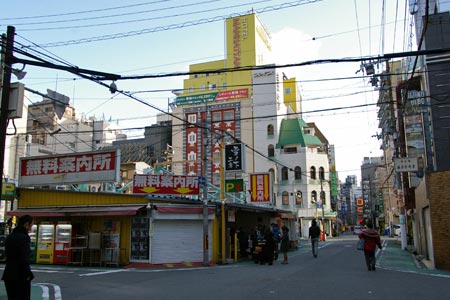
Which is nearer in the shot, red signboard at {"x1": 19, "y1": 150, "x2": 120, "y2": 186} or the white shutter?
the white shutter

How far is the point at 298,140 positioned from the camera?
65875mm

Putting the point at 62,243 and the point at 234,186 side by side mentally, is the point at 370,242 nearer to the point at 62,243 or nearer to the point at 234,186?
the point at 234,186

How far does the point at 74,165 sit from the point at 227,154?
819cm

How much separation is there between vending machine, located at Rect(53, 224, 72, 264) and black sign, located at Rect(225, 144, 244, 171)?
895 centimetres


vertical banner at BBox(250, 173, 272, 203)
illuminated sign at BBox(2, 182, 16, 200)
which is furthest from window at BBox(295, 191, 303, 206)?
illuminated sign at BBox(2, 182, 16, 200)

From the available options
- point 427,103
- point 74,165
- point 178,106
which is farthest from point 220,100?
point 74,165

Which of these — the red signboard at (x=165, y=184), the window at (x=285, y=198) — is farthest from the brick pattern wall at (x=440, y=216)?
the window at (x=285, y=198)

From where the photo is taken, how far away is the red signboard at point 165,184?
825 inches

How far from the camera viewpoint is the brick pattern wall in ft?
52.1

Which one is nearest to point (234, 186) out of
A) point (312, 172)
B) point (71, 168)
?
point (71, 168)

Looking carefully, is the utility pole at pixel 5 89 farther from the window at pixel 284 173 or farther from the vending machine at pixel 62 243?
the window at pixel 284 173

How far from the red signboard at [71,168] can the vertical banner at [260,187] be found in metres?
13.0

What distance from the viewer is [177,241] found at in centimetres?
1975

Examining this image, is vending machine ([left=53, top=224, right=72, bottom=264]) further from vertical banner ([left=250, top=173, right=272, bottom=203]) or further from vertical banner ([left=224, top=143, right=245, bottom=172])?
vertical banner ([left=250, top=173, right=272, bottom=203])
